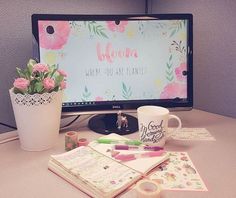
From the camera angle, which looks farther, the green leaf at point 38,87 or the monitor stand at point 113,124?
the monitor stand at point 113,124

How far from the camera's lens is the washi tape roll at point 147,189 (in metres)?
0.52

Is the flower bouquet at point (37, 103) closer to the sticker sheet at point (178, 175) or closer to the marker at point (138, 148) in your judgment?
the marker at point (138, 148)

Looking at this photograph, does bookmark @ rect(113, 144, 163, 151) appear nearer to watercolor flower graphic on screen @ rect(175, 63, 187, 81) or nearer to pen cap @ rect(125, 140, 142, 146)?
pen cap @ rect(125, 140, 142, 146)

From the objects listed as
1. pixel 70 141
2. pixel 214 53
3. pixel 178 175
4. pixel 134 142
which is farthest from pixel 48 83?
pixel 214 53

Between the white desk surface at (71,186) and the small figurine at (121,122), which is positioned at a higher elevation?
the small figurine at (121,122)

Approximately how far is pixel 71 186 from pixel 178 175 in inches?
8.6

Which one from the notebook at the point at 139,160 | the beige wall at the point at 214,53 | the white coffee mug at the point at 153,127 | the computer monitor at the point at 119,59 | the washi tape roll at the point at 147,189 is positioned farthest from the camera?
the beige wall at the point at 214,53

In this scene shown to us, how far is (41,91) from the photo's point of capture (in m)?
0.73

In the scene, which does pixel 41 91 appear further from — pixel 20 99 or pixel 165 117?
pixel 165 117

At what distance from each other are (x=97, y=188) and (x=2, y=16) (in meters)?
0.59

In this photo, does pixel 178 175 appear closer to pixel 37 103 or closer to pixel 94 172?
pixel 94 172

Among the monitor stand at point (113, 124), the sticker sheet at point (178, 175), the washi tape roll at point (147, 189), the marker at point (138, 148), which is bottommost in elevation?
the sticker sheet at point (178, 175)

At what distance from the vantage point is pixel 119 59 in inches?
34.4

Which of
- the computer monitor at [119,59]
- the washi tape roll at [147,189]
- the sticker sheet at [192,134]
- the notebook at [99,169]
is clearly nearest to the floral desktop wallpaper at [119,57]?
the computer monitor at [119,59]
